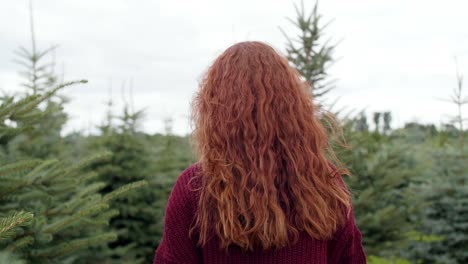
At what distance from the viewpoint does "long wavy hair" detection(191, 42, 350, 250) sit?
245 cm

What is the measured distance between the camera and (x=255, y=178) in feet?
8.09

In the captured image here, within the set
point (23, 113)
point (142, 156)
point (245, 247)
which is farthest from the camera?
point (142, 156)

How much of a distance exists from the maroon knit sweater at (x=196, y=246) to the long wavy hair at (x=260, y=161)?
0.15ft

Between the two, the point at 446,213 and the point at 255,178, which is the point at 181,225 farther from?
the point at 446,213

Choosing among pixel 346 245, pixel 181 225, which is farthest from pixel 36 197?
pixel 346 245

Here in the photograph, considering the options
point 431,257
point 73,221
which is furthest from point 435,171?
point 73,221

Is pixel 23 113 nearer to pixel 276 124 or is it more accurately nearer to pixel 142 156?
pixel 276 124

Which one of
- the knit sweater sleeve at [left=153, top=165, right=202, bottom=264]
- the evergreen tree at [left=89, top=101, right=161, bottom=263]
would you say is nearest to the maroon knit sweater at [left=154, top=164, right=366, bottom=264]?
the knit sweater sleeve at [left=153, top=165, right=202, bottom=264]

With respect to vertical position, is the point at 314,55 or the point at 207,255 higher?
the point at 314,55

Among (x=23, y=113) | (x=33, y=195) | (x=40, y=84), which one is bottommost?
(x=33, y=195)

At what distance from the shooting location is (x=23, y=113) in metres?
3.61

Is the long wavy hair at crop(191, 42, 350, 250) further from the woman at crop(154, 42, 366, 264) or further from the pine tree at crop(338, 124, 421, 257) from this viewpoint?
the pine tree at crop(338, 124, 421, 257)

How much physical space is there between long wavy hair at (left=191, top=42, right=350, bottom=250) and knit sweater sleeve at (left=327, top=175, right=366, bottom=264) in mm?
83

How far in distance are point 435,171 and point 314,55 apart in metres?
3.21
